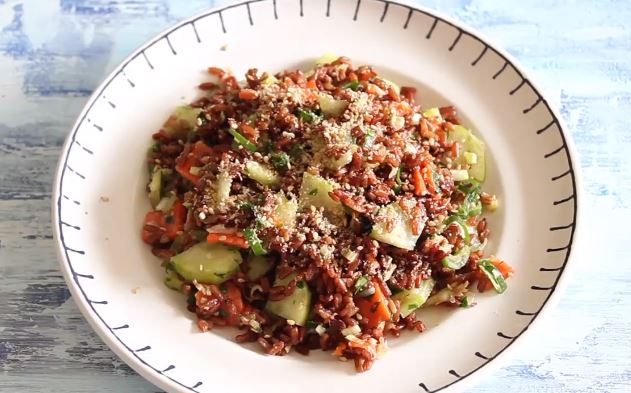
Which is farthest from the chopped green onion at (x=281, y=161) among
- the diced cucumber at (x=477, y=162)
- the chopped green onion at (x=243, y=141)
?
the diced cucumber at (x=477, y=162)

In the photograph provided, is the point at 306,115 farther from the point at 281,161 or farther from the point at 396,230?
the point at 396,230

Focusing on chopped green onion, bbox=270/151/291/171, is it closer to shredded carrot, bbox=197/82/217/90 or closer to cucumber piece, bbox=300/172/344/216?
cucumber piece, bbox=300/172/344/216

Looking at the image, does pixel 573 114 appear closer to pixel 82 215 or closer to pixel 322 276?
pixel 322 276

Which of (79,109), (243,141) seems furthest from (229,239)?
(79,109)

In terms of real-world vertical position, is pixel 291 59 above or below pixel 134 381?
above

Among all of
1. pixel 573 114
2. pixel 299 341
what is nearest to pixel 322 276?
pixel 299 341
